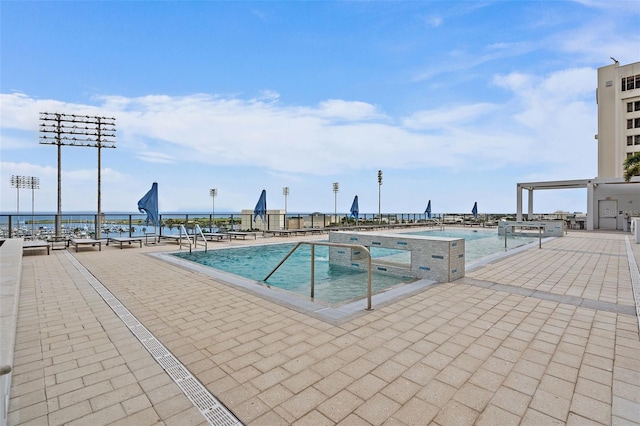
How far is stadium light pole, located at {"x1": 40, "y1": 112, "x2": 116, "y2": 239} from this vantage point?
1504cm

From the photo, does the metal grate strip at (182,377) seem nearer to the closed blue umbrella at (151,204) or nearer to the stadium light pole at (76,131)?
the closed blue umbrella at (151,204)

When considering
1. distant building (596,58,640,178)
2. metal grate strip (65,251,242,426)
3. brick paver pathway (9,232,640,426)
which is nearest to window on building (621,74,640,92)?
distant building (596,58,640,178)

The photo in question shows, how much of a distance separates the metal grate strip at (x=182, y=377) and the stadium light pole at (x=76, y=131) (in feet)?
49.7

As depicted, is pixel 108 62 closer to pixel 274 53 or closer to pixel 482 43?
pixel 274 53

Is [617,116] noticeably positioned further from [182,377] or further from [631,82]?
[182,377]

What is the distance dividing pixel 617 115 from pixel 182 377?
149ft

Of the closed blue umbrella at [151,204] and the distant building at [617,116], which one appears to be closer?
the closed blue umbrella at [151,204]

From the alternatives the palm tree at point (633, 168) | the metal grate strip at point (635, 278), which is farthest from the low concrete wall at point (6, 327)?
the palm tree at point (633, 168)

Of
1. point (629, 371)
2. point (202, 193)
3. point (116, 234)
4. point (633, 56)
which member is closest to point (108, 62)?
point (116, 234)

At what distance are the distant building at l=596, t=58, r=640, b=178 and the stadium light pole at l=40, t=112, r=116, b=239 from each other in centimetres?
4416

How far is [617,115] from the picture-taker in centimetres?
3231

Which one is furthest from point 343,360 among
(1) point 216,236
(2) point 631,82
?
(2) point 631,82

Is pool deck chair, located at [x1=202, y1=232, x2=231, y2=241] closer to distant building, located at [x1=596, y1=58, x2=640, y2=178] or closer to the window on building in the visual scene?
distant building, located at [x1=596, y1=58, x2=640, y2=178]

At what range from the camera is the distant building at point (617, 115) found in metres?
31.5
